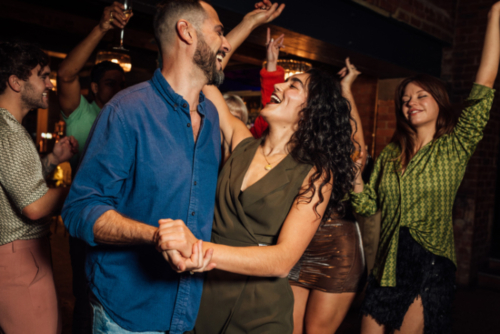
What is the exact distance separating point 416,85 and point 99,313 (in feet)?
6.67

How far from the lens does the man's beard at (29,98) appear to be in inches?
74.5

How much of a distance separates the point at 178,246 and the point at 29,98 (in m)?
1.43

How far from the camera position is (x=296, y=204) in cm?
143

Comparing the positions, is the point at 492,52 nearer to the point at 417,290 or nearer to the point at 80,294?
the point at 417,290

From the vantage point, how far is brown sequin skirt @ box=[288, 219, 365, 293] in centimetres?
203

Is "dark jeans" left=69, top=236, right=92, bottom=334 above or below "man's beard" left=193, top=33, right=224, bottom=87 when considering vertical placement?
below

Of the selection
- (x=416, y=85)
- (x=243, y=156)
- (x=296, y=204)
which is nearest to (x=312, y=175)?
(x=296, y=204)

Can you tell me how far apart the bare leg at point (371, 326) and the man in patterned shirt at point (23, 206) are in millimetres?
1626

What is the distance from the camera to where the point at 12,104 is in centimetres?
186

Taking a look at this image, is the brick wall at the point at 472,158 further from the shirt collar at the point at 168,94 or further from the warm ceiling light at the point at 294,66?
the shirt collar at the point at 168,94

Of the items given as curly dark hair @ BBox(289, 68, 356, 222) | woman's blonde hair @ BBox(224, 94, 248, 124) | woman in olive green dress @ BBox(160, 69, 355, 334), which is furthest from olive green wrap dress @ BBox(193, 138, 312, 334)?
woman's blonde hair @ BBox(224, 94, 248, 124)

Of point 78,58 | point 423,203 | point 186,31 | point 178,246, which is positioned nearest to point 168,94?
point 186,31

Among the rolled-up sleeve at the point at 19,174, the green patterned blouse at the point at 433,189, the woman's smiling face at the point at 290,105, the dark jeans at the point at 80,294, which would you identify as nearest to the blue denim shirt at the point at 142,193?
the woman's smiling face at the point at 290,105

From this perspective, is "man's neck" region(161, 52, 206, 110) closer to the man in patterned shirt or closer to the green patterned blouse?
the man in patterned shirt
